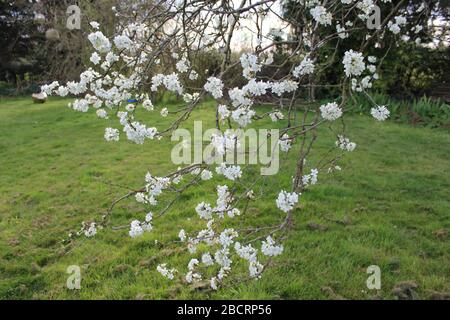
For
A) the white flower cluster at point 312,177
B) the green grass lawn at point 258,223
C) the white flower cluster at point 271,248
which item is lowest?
the green grass lawn at point 258,223

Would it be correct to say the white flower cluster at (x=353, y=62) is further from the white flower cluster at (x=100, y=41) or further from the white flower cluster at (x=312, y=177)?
the white flower cluster at (x=100, y=41)

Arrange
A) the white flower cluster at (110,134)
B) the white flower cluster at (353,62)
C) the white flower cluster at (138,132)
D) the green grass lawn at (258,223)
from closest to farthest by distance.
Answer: the white flower cluster at (353,62) → the white flower cluster at (138,132) → the white flower cluster at (110,134) → the green grass lawn at (258,223)

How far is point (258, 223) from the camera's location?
3.38 metres

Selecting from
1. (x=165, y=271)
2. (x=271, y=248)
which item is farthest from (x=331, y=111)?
(x=165, y=271)

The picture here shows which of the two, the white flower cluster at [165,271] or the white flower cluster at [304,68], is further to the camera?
the white flower cluster at [165,271]

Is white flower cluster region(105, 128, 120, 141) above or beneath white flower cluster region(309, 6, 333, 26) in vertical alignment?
beneath

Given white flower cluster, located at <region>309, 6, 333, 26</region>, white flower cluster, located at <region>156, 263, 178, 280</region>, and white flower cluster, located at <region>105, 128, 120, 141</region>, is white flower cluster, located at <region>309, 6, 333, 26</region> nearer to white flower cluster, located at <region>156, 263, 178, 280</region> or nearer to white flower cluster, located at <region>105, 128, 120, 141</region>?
white flower cluster, located at <region>105, 128, 120, 141</region>

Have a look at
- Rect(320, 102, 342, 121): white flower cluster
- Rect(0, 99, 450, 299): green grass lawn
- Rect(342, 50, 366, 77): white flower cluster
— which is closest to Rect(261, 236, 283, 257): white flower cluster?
Rect(320, 102, 342, 121): white flower cluster

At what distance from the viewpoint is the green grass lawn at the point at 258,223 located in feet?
8.69

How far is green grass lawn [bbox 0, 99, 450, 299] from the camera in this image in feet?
8.69

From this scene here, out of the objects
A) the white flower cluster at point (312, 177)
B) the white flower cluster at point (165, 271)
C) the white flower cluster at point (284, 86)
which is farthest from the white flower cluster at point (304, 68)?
the white flower cluster at point (165, 271)

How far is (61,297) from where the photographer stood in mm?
2602
